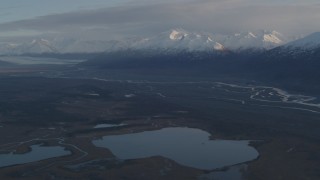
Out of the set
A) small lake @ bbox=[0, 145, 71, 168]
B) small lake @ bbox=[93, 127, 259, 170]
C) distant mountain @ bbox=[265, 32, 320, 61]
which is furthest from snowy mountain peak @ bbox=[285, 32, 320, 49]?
small lake @ bbox=[0, 145, 71, 168]

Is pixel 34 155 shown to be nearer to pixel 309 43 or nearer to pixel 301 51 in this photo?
pixel 301 51

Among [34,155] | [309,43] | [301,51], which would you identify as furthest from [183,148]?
[309,43]

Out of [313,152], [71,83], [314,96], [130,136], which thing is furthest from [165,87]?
[313,152]

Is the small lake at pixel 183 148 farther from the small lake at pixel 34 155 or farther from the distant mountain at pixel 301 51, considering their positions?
the distant mountain at pixel 301 51

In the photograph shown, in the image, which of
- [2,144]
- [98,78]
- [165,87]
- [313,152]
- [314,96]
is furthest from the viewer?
[98,78]

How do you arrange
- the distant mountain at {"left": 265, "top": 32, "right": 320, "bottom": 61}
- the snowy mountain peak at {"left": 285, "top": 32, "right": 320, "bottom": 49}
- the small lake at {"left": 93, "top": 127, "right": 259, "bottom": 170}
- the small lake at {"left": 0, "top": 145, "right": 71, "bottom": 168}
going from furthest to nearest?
the snowy mountain peak at {"left": 285, "top": 32, "right": 320, "bottom": 49} → the distant mountain at {"left": 265, "top": 32, "right": 320, "bottom": 61} → the small lake at {"left": 0, "top": 145, "right": 71, "bottom": 168} → the small lake at {"left": 93, "top": 127, "right": 259, "bottom": 170}

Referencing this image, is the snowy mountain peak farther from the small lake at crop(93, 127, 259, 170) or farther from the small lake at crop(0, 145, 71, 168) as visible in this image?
the small lake at crop(0, 145, 71, 168)

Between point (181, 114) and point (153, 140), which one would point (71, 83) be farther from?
point (153, 140)
